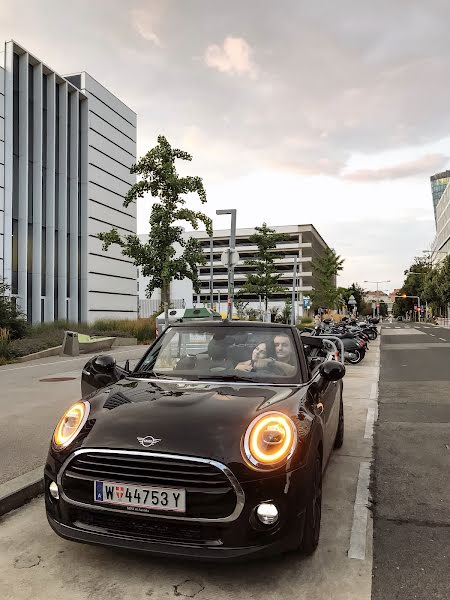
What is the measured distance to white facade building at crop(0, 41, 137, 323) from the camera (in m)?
28.1

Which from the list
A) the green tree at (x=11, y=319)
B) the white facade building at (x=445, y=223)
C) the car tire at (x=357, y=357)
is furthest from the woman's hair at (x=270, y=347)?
the white facade building at (x=445, y=223)

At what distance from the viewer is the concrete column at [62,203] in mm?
31672

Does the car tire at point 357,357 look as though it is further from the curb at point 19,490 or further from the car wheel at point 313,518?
the car wheel at point 313,518

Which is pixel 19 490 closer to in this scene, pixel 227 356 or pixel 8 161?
pixel 227 356

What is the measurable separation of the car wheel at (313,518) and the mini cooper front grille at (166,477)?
0.60m

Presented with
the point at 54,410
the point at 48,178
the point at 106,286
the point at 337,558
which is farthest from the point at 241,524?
the point at 106,286

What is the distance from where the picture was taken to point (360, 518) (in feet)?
13.0

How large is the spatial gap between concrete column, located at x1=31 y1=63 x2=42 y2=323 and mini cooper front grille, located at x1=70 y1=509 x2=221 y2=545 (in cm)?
2814

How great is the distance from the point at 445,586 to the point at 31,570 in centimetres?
243

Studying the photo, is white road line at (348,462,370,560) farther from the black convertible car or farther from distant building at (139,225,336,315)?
distant building at (139,225,336,315)

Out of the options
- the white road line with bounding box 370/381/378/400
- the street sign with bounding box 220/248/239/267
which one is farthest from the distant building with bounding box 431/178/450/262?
the street sign with bounding box 220/248/239/267

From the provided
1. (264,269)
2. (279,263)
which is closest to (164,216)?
(264,269)

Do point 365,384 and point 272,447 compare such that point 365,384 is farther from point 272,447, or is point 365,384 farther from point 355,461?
point 272,447

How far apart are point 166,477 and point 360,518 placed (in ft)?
6.28
